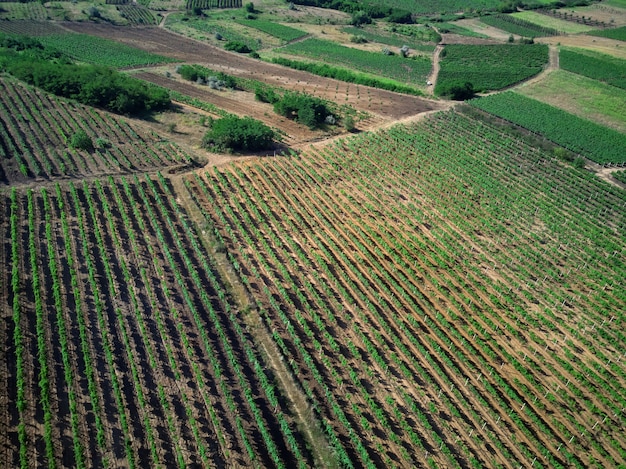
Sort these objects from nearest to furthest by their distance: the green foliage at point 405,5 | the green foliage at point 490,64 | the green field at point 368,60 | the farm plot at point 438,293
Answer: the farm plot at point 438,293 → the green foliage at point 490,64 → the green field at point 368,60 → the green foliage at point 405,5

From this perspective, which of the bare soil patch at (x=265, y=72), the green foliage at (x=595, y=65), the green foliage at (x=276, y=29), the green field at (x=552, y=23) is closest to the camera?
the bare soil patch at (x=265, y=72)

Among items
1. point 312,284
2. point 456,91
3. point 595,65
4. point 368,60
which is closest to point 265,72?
point 368,60

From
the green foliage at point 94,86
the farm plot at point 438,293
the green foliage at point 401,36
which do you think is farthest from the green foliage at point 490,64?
the green foliage at point 94,86

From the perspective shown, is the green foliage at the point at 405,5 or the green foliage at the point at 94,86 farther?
the green foliage at the point at 405,5

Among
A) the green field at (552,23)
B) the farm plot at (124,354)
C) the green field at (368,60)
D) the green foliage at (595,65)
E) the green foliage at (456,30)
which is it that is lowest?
the farm plot at (124,354)

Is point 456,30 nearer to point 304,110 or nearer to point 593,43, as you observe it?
point 593,43

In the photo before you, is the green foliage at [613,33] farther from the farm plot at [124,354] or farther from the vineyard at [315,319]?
the farm plot at [124,354]
